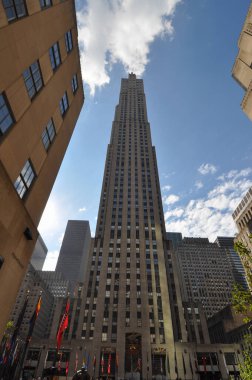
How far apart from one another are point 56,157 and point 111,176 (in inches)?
3517

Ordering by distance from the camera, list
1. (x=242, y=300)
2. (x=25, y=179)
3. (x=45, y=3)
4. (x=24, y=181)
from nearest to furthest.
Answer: (x=242, y=300)
(x=24, y=181)
(x=25, y=179)
(x=45, y=3)

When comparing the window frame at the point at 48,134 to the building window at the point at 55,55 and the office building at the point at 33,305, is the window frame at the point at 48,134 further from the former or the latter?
the office building at the point at 33,305

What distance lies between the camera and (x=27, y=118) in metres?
17.0

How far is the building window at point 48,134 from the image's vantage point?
20.3 meters

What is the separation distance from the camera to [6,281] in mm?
15680

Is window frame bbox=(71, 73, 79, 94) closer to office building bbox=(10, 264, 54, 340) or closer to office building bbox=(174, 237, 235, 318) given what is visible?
office building bbox=(10, 264, 54, 340)

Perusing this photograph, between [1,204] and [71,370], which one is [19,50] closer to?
[1,204]

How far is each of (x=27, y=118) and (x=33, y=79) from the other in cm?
347

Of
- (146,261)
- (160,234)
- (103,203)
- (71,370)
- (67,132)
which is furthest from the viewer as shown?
(103,203)

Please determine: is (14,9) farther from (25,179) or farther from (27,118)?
(25,179)

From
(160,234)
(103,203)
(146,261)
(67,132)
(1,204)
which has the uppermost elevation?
(103,203)

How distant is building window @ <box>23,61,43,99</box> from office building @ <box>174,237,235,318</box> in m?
172

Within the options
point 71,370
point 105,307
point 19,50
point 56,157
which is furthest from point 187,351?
point 19,50

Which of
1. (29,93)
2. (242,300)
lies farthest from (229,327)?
(29,93)
